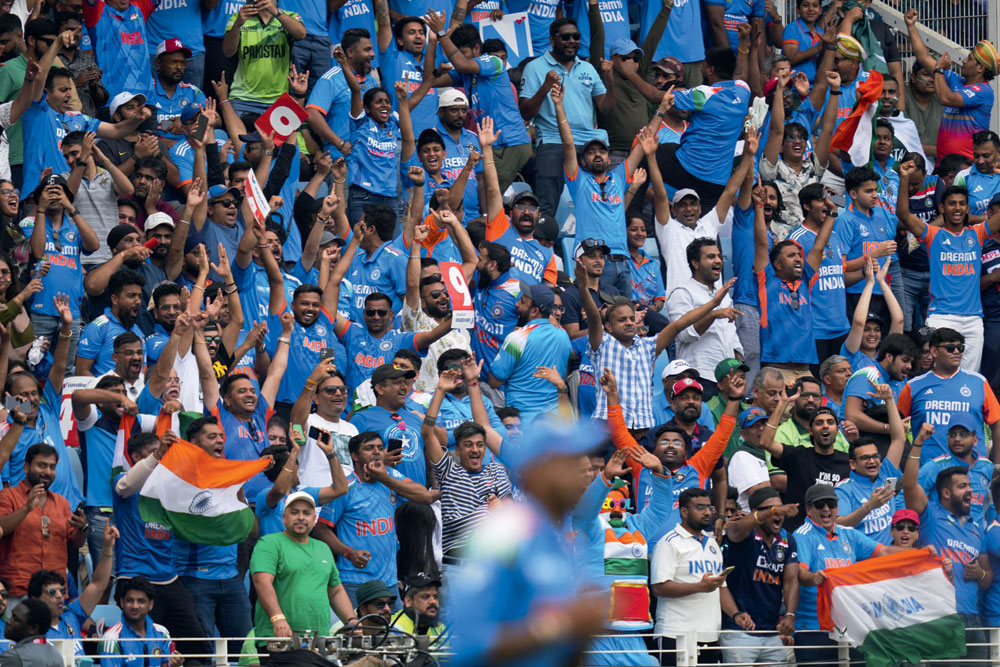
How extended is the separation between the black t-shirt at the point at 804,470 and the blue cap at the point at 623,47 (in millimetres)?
5306

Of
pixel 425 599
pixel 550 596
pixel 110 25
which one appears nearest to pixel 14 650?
pixel 425 599

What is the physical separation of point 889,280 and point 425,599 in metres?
7.17

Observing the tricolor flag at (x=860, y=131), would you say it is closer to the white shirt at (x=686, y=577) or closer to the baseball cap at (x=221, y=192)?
the baseball cap at (x=221, y=192)

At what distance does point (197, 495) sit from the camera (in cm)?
914

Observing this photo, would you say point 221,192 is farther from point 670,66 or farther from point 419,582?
point 670,66

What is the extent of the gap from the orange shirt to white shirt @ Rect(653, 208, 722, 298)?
5884 mm

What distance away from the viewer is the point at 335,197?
12.7 meters

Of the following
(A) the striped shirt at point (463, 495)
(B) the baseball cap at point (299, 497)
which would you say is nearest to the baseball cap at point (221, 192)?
(A) the striped shirt at point (463, 495)

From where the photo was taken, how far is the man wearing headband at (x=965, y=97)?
16.6 metres

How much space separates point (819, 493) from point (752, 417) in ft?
4.75

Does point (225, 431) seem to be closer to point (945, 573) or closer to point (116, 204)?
point (116, 204)

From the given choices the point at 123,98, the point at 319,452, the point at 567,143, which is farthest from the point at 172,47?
the point at 319,452

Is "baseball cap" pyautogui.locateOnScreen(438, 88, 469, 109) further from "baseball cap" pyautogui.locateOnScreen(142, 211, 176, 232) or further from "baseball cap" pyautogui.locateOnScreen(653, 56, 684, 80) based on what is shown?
"baseball cap" pyautogui.locateOnScreen(142, 211, 176, 232)

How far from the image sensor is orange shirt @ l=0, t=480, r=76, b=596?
9000 millimetres
